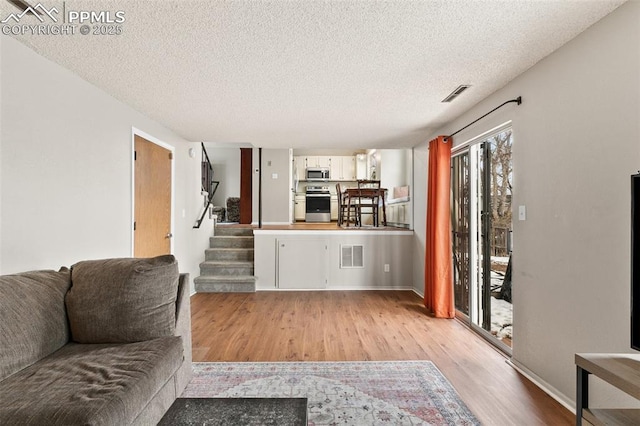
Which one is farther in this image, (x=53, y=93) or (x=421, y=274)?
(x=421, y=274)

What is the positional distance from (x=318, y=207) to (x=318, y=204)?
0.28 ft

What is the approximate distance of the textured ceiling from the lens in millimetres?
1760

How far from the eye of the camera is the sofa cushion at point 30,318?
153cm

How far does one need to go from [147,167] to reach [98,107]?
0.98 meters

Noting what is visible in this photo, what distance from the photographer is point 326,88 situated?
9.27 feet


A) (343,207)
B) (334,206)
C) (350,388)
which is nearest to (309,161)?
(334,206)

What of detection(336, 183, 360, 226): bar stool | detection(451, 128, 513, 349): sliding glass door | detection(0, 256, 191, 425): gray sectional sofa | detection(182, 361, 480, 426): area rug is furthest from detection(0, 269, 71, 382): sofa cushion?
detection(336, 183, 360, 226): bar stool

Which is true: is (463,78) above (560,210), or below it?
above

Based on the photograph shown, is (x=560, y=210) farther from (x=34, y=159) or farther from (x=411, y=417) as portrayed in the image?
(x=34, y=159)

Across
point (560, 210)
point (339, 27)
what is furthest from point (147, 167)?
point (560, 210)

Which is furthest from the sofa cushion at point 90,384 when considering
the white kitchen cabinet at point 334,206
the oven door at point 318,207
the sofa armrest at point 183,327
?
the white kitchen cabinet at point 334,206

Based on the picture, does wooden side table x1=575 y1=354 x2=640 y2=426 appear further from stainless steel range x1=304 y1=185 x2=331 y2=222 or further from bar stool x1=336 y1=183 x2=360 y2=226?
stainless steel range x1=304 y1=185 x2=331 y2=222

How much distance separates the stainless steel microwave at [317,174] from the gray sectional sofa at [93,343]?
7417 millimetres

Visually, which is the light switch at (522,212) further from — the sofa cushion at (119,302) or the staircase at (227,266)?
the staircase at (227,266)
